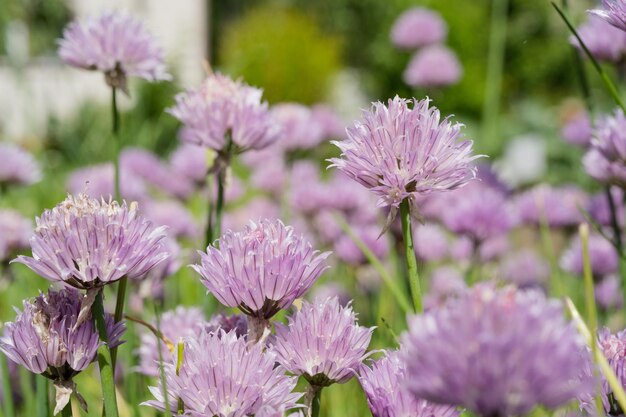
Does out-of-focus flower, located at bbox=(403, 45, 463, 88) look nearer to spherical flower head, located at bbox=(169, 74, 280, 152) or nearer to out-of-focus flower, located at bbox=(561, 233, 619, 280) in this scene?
out-of-focus flower, located at bbox=(561, 233, 619, 280)

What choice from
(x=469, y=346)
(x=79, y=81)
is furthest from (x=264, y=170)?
(x=79, y=81)

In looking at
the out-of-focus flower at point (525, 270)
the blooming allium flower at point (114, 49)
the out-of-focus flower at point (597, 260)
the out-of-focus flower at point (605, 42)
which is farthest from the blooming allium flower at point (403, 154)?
the out-of-focus flower at point (525, 270)

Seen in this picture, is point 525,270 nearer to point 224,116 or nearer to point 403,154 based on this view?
point 224,116

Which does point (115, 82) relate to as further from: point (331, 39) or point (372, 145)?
point (331, 39)

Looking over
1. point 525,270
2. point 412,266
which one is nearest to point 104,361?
point 412,266

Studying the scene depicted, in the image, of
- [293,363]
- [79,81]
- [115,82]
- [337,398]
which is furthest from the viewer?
[79,81]
